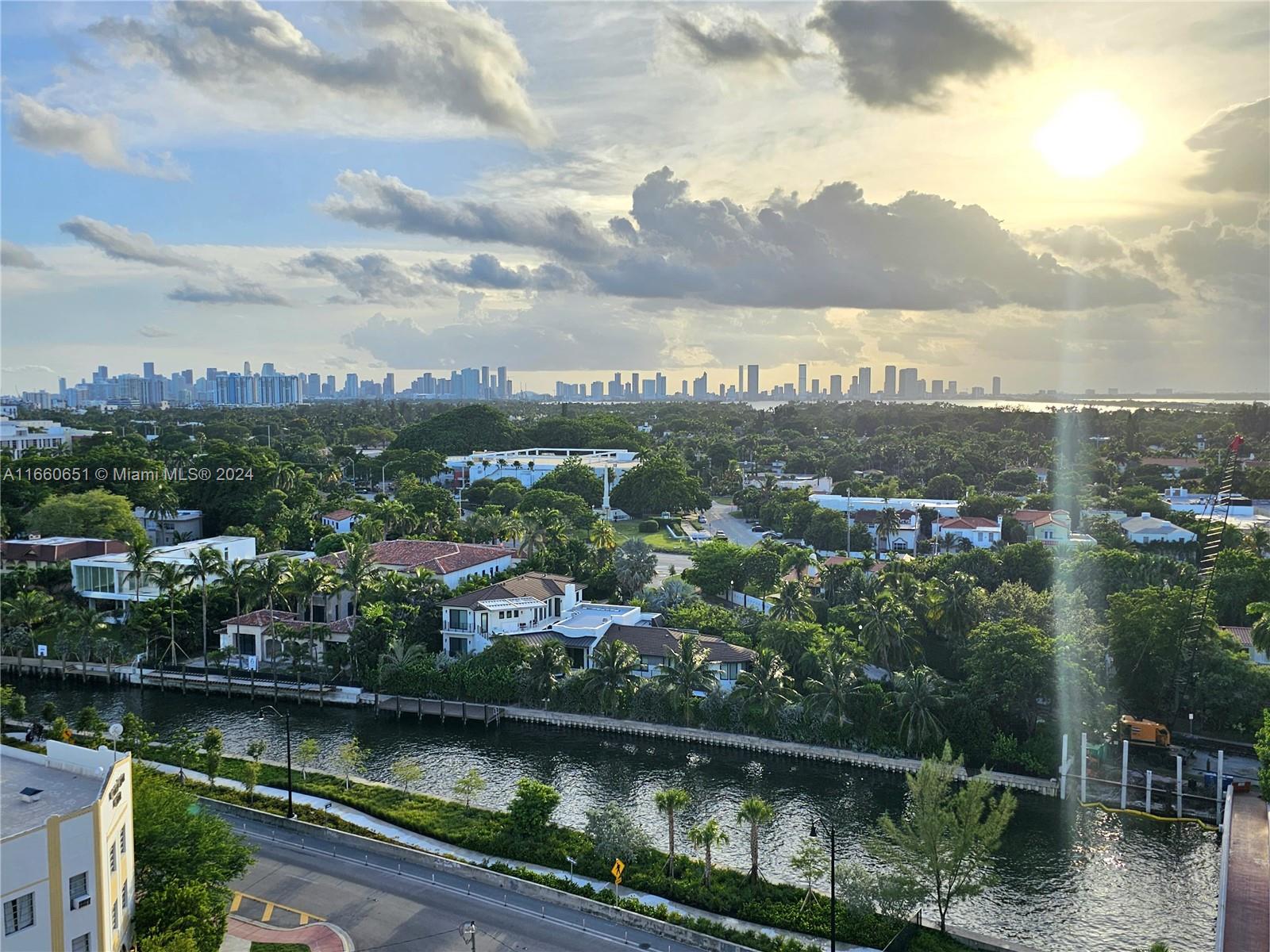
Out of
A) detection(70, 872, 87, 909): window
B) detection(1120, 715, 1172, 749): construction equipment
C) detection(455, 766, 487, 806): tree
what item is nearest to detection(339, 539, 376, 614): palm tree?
detection(455, 766, 487, 806): tree

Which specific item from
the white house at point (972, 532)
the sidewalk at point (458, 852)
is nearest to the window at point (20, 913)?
the sidewalk at point (458, 852)

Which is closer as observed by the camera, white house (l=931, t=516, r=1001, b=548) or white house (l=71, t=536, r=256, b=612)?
white house (l=71, t=536, r=256, b=612)

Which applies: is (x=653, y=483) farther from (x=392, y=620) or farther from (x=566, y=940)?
(x=566, y=940)

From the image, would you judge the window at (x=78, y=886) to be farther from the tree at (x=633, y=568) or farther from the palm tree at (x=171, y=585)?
the tree at (x=633, y=568)

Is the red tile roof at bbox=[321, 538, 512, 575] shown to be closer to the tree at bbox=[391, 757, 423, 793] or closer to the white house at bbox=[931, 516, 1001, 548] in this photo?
the tree at bbox=[391, 757, 423, 793]

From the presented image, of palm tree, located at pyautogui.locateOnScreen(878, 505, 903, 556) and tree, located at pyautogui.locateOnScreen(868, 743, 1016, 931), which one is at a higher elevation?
palm tree, located at pyautogui.locateOnScreen(878, 505, 903, 556)

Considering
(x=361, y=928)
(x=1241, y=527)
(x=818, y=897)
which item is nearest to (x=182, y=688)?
(x=361, y=928)

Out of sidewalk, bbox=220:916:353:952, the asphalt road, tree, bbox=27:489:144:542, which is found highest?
tree, bbox=27:489:144:542

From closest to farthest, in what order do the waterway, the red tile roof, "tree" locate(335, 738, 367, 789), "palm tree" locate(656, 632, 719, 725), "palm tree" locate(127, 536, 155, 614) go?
the waterway < "tree" locate(335, 738, 367, 789) < "palm tree" locate(656, 632, 719, 725) < "palm tree" locate(127, 536, 155, 614) < the red tile roof
